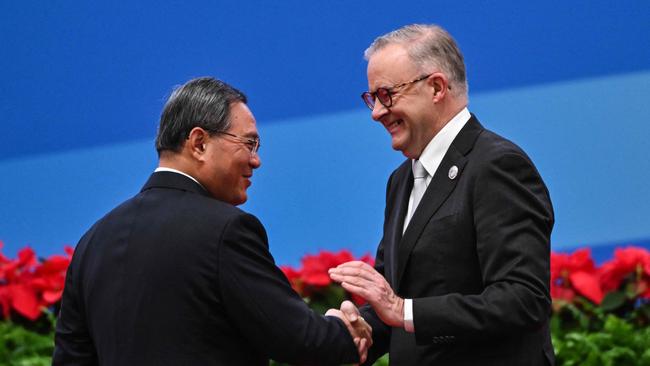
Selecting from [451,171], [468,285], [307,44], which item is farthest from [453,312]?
[307,44]

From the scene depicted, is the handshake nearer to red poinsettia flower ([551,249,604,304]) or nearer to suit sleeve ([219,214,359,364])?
suit sleeve ([219,214,359,364])

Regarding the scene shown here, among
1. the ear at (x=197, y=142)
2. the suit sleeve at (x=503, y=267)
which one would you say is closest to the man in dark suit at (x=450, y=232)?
the suit sleeve at (x=503, y=267)

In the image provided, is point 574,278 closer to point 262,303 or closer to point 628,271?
point 628,271

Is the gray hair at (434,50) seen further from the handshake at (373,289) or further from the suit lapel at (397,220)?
the handshake at (373,289)

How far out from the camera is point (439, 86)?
2.50 meters

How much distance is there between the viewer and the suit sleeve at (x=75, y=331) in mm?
2414

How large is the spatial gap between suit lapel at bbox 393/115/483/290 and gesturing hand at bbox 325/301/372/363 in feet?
0.49

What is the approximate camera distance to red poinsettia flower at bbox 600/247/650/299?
318 centimetres

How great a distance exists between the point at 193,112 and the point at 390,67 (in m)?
0.45

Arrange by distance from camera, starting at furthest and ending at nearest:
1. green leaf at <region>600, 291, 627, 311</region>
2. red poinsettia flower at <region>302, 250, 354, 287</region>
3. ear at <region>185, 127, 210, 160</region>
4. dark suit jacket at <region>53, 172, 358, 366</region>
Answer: red poinsettia flower at <region>302, 250, 354, 287</region> → green leaf at <region>600, 291, 627, 311</region> → ear at <region>185, 127, 210, 160</region> → dark suit jacket at <region>53, 172, 358, 366</region>

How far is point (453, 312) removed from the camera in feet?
7.39

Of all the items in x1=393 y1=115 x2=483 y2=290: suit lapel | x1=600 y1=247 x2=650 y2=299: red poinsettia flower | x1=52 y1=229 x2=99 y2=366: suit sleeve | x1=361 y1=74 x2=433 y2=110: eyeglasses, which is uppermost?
x1=361 y1=74 x2=433 y2=110: eyeglasses

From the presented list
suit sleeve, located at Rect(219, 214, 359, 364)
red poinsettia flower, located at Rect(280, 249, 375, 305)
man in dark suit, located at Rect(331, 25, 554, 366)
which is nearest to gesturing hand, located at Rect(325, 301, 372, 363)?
man in dark suit, located at Rect(331, 25, 554, 366)

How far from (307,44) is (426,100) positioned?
1.55 meters
